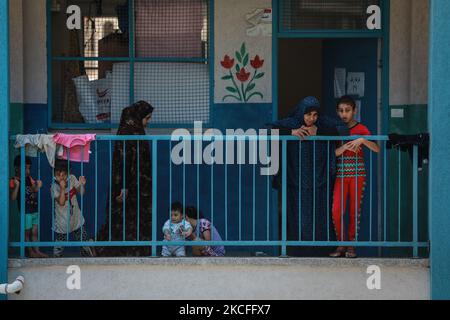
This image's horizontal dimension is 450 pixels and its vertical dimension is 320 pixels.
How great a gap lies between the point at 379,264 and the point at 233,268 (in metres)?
1.22

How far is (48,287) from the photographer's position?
821 centimetres

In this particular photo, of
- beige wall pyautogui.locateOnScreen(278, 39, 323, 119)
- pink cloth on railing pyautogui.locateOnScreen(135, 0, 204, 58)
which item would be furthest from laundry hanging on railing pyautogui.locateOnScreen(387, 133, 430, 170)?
beige wall pyautogui.locateOnScreen(278, 39, 323, 119)

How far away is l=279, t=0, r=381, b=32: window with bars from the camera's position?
9586 millimetres

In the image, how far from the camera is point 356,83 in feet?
32.7

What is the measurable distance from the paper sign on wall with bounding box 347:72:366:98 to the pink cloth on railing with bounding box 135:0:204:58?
5.19 feet

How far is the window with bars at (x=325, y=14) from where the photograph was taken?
959cm

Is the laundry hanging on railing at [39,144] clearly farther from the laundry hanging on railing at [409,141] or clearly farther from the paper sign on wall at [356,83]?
the paper sign on wall at [356,83]

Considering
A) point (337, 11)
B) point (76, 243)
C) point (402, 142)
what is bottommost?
point (76, 243)

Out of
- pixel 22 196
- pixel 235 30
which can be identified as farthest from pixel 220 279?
pixel 235 30

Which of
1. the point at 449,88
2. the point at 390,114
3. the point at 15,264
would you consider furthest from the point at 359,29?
the point at 15,264

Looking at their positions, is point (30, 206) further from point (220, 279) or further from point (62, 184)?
point (220, 279)

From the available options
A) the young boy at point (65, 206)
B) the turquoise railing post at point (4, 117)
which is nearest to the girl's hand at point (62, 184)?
the young boy at point (65, 206)

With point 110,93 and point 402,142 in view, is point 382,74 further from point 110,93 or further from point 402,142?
point 110,93

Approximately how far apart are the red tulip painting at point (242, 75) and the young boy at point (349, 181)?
49.6 inches
